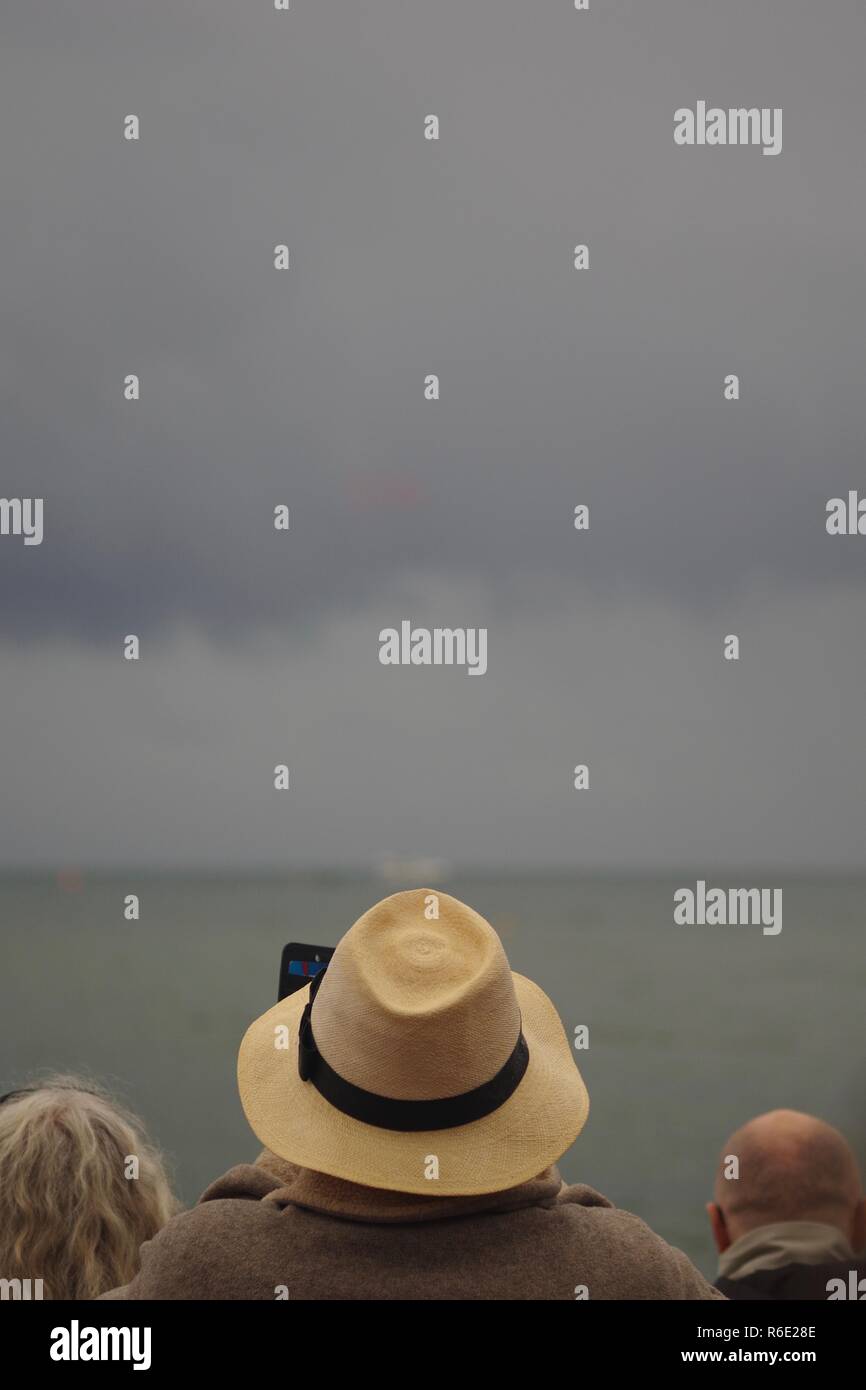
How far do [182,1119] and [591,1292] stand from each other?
38.7 feet

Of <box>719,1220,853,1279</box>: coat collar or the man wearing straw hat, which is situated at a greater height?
the man wearing straw hat

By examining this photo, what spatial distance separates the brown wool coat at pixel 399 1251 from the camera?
4.55ft

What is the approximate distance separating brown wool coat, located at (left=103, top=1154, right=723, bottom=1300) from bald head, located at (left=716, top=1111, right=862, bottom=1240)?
34cm

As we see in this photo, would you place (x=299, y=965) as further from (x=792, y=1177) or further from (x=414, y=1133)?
(x=792, y=1177)

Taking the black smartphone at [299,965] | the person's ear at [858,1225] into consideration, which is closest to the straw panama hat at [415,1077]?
the black smartphone at [299,965]

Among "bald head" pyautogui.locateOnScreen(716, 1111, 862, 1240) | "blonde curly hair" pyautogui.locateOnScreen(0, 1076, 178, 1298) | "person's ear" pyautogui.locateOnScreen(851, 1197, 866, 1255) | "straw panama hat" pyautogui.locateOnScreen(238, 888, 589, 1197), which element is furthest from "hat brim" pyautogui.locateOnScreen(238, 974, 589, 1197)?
"person's ear" pyautogui.locateOnScreen(851, 1197, 866, 1255)

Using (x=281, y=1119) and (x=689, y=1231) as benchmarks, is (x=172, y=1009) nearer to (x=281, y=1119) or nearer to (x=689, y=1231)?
(x=689, y=1231)

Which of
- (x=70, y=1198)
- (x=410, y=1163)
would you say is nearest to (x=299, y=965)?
(x=70, y=1198)

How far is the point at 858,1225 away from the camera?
1.76 meters

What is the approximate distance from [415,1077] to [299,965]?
47 cm

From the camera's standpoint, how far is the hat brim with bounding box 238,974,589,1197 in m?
1.42

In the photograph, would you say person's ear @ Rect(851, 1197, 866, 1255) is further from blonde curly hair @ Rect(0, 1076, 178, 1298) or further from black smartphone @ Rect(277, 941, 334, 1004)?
blonde curly hair @ Rect(0, 1076, 178, 1298)

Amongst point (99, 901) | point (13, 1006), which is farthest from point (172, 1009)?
point (99, 901)

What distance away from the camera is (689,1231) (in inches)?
392
